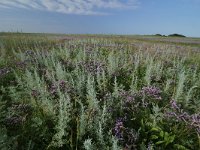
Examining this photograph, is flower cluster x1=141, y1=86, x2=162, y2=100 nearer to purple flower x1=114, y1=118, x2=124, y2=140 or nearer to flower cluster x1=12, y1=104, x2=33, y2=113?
purple flower x1=114, y1=118, x2=124, y2=140

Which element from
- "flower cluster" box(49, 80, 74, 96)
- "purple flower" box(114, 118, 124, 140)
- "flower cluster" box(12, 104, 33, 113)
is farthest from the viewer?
"flower cluster" box(49, 80, 74, 96)

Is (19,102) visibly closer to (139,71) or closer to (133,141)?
(133,141)

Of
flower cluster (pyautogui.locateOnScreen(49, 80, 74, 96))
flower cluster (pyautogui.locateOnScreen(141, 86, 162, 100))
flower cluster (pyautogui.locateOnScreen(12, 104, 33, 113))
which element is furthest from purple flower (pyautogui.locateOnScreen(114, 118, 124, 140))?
flower cluster (pyautogui.locateOnScreen(12, 104, 33, 113))

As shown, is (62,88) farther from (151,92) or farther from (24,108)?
(151,92)

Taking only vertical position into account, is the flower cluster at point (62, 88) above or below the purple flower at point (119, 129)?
above

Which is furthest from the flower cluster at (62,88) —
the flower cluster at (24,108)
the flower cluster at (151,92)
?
the flower cluster at (151,92)

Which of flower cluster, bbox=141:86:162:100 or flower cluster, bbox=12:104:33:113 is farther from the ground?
flower cluster, bbox=141:86:162:100

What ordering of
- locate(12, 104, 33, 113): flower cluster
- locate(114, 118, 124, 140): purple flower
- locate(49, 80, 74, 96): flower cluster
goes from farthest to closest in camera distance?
1. locate(49, 80, 74, 96): flower cluster
2. locate(12, 104, 33, 113): flower cluster
3. locate(114, 118, 124, 140): purple flower

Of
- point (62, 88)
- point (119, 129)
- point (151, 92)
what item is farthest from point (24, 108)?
point (151, 92)

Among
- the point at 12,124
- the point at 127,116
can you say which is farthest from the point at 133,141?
the point at 12,124

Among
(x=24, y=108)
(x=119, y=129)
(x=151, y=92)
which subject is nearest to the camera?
(x=119, y=129)

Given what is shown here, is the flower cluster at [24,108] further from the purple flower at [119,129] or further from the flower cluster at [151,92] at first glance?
the flower cluster at [151,92]

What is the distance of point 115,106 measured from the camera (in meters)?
4.52

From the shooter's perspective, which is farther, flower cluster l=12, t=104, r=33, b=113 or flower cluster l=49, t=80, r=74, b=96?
flower cluster l=49, t=80, r=74, b=96
